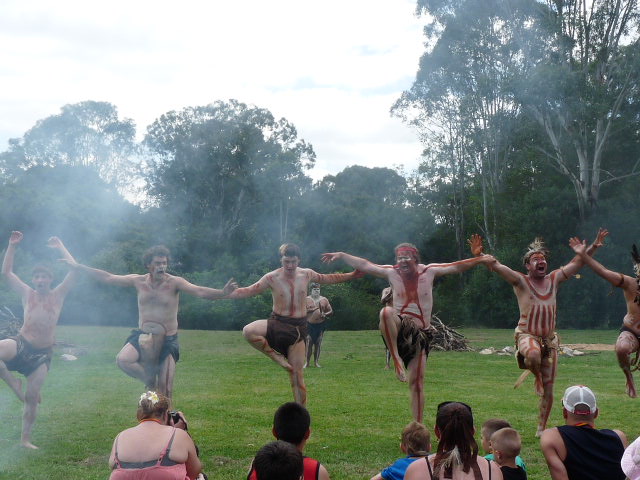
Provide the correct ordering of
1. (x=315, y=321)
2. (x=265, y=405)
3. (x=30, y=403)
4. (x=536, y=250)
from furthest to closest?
(x=315, y=321) < (x=265, y=405) < (x=536, y=250) < (x=30, y=403)

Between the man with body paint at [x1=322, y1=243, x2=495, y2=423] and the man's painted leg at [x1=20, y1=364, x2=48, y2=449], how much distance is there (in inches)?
141

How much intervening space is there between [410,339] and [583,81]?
22.7 metres

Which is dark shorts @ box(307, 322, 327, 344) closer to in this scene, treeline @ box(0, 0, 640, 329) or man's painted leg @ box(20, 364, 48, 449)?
treeline @ box(0, 0, 640, 329)

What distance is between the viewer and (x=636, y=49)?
28.2 m

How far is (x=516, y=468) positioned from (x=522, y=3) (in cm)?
2800

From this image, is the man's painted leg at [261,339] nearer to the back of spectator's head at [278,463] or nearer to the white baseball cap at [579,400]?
the white baseball cap at [579,400]

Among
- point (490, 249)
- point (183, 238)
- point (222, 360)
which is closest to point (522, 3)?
point (490, 249)

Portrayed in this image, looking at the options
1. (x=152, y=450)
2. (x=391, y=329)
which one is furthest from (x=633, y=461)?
(x=391, y=329)

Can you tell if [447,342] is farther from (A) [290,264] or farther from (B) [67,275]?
(B) [67,275]

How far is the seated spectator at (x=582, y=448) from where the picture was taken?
4648mm

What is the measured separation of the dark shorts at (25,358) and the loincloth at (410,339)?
401 cm

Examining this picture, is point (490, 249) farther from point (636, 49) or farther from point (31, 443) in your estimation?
point (31, 443)

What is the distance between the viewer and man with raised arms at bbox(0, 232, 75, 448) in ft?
26.8

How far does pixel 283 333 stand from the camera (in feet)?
28.7
